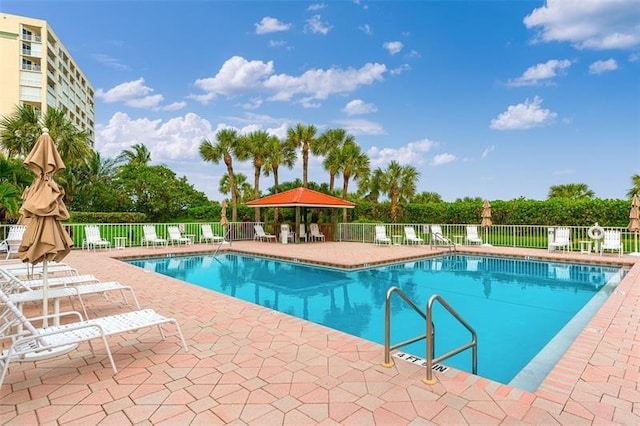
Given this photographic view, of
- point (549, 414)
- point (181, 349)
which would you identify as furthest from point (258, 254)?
point (549, 414)

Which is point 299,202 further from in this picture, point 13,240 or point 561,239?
point 561,239

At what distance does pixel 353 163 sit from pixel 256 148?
20.2 feet

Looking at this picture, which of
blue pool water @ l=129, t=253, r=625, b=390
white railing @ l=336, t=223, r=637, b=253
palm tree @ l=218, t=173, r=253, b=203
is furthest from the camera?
palm tree @ l=218, t=173, r=253, b=203

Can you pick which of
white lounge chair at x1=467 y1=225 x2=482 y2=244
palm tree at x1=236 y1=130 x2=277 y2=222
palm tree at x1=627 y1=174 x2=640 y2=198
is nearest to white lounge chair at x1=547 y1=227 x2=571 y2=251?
white lounge chair at x1=467 y1=225 x2=482 y2=244

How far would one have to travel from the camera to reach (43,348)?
3098 mm

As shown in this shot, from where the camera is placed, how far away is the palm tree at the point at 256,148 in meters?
23.9

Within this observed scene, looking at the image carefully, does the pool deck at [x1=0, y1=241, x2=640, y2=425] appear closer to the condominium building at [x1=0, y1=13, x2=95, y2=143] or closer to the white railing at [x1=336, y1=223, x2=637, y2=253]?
the white railing at [x1=336, y1=223, x2=637, y2=253]

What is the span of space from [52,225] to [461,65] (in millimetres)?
19964

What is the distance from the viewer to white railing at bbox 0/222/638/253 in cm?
1465

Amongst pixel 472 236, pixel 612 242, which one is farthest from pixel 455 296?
pixel 472 236

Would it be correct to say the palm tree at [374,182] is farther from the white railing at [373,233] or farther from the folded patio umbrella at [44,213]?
the folded patio umbrella at [44,213]

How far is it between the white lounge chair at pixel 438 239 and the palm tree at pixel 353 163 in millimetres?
8921

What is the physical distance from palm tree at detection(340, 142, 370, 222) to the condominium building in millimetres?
23821

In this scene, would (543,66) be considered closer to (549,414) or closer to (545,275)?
(545,275)
